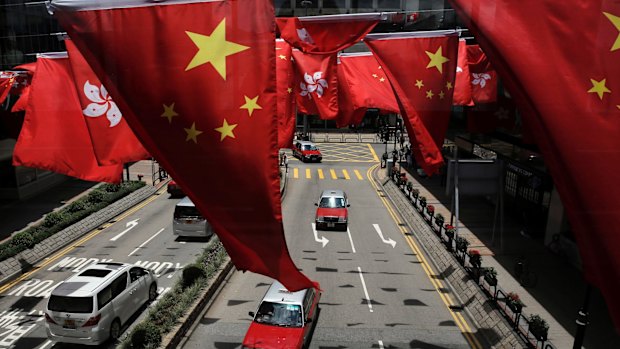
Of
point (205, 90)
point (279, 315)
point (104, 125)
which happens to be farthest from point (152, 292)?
point (205, 90)

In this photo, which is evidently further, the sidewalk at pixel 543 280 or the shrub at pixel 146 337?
the sidewalk at pixel 543 280

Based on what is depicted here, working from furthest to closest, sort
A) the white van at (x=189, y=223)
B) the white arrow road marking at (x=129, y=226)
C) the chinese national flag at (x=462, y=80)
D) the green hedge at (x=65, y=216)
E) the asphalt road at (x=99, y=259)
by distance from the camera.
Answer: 1. the white arrow road marking at (x=129, y=226)
2. the white van at (x=189, y=223)
3. the green hedge at (x=65, y=216)
4. the asphalt road at (x=99, y=259)
5. the chinese national flag at (x=462, y=80)

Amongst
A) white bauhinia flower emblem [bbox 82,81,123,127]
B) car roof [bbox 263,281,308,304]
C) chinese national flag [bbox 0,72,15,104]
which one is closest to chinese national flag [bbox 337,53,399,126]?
car roof [bbox 263,281,308,304]

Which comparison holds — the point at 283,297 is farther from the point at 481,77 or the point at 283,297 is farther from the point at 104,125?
the point at 481,77

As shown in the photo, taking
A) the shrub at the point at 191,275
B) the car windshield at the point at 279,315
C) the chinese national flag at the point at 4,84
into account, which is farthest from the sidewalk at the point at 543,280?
the chinese national flag at the point at 4,84

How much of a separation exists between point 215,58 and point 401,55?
423 cm

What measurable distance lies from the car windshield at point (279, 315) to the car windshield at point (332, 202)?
12.3m

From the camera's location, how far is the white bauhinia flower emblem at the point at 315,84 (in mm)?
10500

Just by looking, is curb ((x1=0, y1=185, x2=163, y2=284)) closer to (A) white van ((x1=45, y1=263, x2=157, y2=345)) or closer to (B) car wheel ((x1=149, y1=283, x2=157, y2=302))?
(A) white van ((x1=45, y1=263, x2=157, y2=345))

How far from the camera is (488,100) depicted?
12578 mm

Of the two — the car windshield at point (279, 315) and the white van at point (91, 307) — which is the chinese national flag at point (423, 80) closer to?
the car windshield at point (279, 315)

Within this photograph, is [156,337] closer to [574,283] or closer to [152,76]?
[152,76]

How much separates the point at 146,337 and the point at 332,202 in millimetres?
14638

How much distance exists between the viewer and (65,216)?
2294cm
